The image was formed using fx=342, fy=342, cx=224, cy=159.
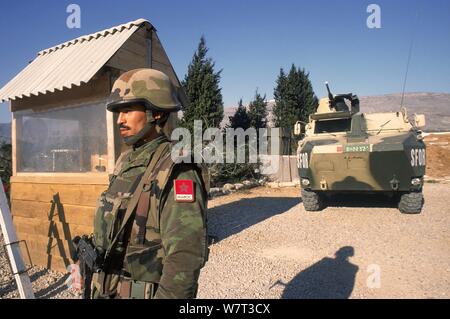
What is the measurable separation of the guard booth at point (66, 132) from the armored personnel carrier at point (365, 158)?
355cm

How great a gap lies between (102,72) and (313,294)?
344 centimetres

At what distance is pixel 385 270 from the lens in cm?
407

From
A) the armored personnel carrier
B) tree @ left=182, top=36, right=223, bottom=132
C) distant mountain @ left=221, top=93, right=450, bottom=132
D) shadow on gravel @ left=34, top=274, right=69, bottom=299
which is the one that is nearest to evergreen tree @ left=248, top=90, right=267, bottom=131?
tree @ left=182, top=36, right=223, bottom=132

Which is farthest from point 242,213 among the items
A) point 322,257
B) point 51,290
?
point 51,290

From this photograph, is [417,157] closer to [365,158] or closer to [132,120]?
[365,158]

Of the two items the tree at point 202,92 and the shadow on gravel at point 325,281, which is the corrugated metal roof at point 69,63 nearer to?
the shadow on gravel at point 325,281

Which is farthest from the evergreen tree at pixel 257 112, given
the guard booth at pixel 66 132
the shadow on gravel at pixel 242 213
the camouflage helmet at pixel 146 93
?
the camouflage helmet at pixel 146 93

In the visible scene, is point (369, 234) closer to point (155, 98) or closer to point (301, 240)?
point (301, 240)

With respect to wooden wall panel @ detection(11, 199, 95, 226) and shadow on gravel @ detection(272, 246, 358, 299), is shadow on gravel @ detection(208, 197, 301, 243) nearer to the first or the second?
shadow on gravel @ detection(272, 246, 358, 299)

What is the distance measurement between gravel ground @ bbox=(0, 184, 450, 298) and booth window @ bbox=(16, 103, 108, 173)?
1471 millimetres

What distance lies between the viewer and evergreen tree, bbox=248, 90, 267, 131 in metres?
15.3

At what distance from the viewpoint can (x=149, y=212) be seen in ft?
4.90

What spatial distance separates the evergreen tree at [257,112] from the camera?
15.3 metres
